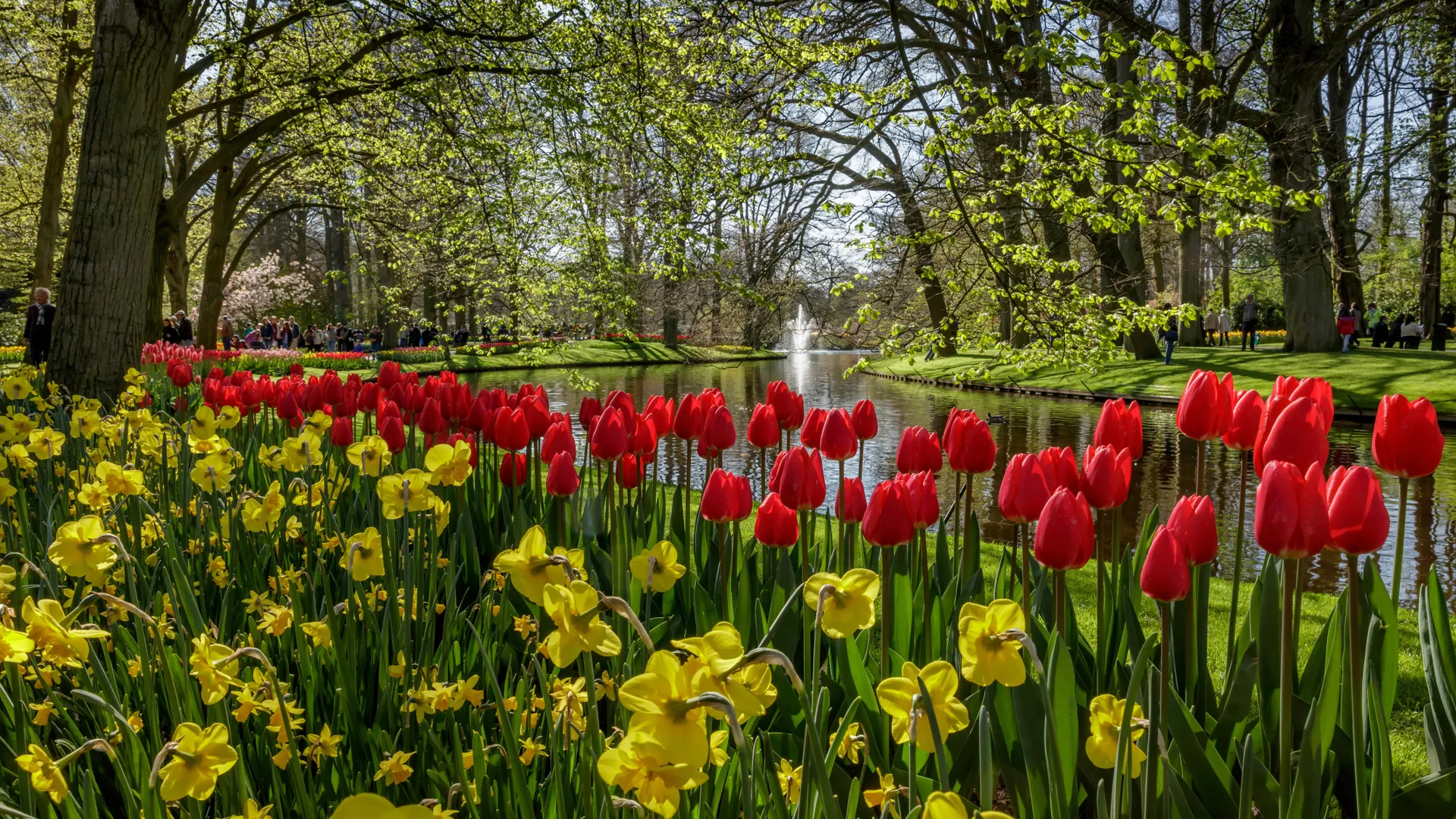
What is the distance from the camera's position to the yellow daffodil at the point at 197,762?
3.22 feet

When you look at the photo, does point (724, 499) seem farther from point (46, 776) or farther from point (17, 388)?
point (17, 388)

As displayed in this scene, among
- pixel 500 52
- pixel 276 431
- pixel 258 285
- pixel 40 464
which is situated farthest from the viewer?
pixel 258 285

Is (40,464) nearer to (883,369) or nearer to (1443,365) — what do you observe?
(1443,365)

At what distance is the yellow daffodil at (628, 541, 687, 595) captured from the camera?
57.4 inches

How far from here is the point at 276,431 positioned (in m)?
5.23

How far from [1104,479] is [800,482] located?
65cm

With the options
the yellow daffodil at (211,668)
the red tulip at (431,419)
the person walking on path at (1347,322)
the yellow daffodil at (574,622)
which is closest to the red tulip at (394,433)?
the red tulip at (431,419)

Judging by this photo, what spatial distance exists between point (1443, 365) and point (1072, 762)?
18893mm

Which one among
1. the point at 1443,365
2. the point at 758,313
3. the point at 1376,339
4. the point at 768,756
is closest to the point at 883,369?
the point at 758,313

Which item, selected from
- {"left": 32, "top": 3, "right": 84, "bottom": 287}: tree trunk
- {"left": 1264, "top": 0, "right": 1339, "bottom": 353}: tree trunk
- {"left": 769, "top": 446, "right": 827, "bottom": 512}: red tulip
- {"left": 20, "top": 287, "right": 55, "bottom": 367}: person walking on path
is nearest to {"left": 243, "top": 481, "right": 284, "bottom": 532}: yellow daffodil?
{"left": 769, "top": 446, "right": 827, "bottom": 512}: red tulip

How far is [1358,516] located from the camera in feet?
4.26

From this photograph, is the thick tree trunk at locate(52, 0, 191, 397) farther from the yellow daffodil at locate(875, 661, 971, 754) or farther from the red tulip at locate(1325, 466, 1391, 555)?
the red tulip at locate(1325, 466, 1391, 555)

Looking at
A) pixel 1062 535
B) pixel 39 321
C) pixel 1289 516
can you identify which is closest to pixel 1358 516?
pixel 1289 516

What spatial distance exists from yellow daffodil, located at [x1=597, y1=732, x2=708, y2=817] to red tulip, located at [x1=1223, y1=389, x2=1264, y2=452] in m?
1.74
